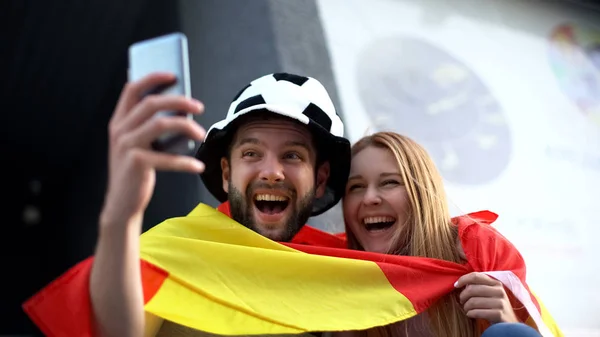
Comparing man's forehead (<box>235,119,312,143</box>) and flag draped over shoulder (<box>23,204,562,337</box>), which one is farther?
man's forehead (<box>235,119,312,143</box>)

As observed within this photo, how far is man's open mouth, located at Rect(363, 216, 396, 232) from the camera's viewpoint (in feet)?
4.75

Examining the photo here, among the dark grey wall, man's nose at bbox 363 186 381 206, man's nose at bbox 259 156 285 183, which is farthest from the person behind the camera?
the dark grey wall

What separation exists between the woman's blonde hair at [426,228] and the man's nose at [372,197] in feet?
0.25

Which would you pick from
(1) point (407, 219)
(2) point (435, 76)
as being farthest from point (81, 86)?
(1) point (407, 219)

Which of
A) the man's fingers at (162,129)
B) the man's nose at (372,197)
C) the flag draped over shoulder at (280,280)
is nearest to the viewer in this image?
the man's fingers at (162,129)

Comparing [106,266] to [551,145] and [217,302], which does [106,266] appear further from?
[551,145]

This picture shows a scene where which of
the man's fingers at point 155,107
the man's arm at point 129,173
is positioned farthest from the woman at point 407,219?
the man's fingers at point 155,107

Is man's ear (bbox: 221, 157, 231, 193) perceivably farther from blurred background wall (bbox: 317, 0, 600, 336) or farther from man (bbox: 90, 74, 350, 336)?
blurred background wall (bbox: 317, 0, 600, 336)

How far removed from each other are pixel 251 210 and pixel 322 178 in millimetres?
248

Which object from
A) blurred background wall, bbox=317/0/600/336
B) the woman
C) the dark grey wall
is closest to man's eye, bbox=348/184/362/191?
the woman

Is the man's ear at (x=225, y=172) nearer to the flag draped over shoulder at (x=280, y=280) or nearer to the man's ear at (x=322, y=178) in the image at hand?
the flag draped over shoulder at (x=280, y=280)

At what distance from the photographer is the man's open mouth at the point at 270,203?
1.36 meters

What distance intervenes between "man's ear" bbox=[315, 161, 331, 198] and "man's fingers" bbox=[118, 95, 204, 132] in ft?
2.60

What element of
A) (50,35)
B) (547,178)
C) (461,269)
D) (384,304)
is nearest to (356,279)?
(384,304)
